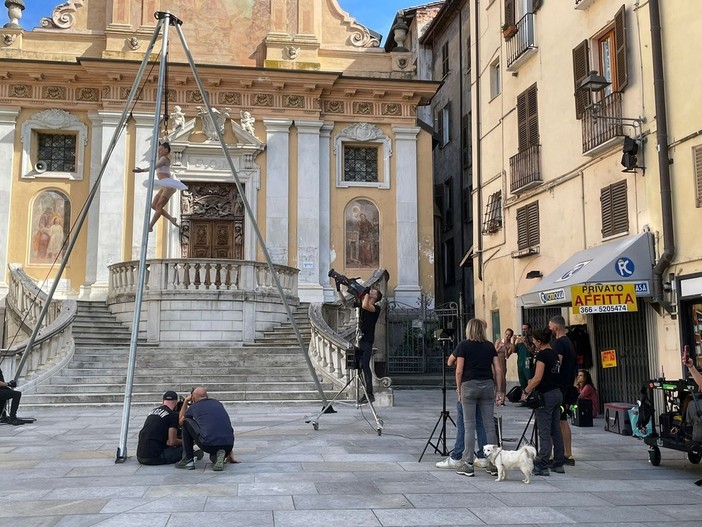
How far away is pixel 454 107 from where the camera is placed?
108 ft

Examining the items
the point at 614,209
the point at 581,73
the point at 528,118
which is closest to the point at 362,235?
the point at 528,118

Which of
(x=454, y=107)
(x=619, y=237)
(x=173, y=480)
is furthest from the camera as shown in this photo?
(x=454, y=107)

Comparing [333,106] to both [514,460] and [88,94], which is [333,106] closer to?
[88,94]

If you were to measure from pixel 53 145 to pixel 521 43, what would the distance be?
16443mm

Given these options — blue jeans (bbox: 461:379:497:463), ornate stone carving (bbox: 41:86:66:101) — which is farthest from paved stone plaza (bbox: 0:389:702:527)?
ornate stone carving (bbox: 41:86:66:101)

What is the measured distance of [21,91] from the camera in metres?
25.2

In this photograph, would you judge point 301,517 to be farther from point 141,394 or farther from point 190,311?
point 190,311

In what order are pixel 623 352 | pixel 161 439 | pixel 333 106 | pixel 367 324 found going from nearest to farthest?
pixel 161 439, pixel 367 324, pixel 623 352, pixel 333 106

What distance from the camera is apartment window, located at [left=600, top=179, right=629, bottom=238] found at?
14.1 metres

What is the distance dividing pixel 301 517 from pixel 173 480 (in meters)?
2.13

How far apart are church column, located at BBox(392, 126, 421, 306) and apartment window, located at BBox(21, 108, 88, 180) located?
1121cm

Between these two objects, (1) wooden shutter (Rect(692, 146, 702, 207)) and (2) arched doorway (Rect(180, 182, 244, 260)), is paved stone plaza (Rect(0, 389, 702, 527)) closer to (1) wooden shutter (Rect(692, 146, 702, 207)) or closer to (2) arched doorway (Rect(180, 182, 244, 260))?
(1) wooden shutter (Rect(692, 146, 702, 207))

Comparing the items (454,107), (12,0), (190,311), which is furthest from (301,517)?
(454,107)

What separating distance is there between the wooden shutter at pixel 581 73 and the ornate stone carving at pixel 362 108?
11974 mm
